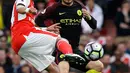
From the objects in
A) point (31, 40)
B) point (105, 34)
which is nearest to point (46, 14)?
point (31, 40)

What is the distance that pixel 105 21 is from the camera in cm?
1775

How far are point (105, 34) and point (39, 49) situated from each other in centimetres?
719

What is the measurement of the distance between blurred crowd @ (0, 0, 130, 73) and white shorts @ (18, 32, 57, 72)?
12.4 ft

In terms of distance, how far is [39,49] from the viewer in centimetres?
1041

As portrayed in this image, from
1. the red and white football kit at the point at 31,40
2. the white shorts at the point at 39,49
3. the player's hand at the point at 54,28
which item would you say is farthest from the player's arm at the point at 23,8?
the player's hand at the point at 54,28

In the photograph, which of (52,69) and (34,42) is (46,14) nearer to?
(34,42)

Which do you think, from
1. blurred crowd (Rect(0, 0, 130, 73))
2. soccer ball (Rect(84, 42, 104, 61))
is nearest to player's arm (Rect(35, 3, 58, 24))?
soccer ball (Rect(84, 42, 104, 61))

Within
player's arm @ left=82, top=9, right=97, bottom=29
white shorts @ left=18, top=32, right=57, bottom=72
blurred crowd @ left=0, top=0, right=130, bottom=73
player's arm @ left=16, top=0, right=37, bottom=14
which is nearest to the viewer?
player's arm @ left=16, top=0, right=37, bottom=14

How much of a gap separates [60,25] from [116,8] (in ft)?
21.8

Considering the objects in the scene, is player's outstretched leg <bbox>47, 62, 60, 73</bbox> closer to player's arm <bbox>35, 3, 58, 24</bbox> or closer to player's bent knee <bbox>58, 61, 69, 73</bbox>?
player's bent knee <bbox>58, 61, 69, 73</bbox>

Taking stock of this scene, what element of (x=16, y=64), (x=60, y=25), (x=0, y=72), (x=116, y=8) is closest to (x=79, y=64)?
(x=60, y=25)

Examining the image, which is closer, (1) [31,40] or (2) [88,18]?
(1) [31,40]

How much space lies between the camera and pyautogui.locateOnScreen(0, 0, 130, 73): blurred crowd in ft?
48.8

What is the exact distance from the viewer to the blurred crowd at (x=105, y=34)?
1487 cm
